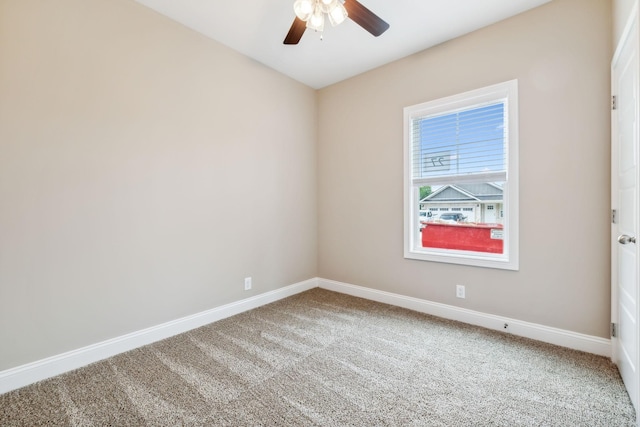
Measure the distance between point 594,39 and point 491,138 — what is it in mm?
905

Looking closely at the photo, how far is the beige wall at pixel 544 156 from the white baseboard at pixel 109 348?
179 centimetres

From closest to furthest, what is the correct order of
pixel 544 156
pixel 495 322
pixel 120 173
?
pixel 120 173
pixel 544 156
pixel 495 322

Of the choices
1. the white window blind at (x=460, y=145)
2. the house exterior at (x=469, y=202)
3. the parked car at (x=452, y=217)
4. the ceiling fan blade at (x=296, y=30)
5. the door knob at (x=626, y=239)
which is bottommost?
the door knob at (x=626, y=239)

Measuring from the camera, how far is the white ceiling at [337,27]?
7.59ft

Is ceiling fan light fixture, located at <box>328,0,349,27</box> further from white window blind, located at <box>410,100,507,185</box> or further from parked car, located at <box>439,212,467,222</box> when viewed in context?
parked car, located at <box>439,212,467,222</box>

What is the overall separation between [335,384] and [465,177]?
85.0 inches

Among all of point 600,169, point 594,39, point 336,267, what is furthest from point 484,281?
point 594,39

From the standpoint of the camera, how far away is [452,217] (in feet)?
9.64

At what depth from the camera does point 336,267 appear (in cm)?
377

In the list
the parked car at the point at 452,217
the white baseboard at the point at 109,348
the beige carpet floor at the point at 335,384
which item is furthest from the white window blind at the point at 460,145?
the white baseboard at the point at 109,348

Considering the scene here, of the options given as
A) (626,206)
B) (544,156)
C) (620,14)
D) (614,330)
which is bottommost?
(614,330)

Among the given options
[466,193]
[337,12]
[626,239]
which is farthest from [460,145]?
[337,12]

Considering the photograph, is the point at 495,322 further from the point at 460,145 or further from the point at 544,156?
the point at 460,145

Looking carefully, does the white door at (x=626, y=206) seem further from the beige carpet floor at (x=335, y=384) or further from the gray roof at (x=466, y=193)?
the gray roof at (x=466, y=193)
